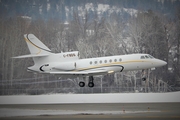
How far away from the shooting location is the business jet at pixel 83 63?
38.3 m

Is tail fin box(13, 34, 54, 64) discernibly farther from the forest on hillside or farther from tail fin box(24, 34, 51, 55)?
the forest on hillside

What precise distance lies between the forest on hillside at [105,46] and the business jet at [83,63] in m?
Answer: 15.2

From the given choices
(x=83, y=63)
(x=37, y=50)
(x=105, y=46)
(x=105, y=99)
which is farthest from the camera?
(x=105, y=46)

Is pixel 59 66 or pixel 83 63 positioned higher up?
pixel 83 63

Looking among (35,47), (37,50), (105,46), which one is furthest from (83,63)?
(105,46)

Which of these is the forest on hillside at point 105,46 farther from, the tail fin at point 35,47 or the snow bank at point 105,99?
the tail fin at point 35,47

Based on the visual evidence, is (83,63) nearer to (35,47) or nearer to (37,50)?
(37,50)

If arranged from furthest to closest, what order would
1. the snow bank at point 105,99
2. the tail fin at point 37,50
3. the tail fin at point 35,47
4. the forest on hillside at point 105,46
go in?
the forest on hillside at point 105,46
the snow bank at point 105,99
the tail fin at point 35,47
the tail fin at point 37,50

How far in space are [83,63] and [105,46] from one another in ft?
70.3

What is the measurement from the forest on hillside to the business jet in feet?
49.9

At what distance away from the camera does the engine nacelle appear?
4050cm

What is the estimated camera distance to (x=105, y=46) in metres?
61.3

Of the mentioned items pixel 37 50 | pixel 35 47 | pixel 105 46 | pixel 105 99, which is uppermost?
pixel 105 46

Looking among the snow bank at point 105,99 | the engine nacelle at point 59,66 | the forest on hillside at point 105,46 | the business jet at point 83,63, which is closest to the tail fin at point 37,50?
the business jet at point 83,63
